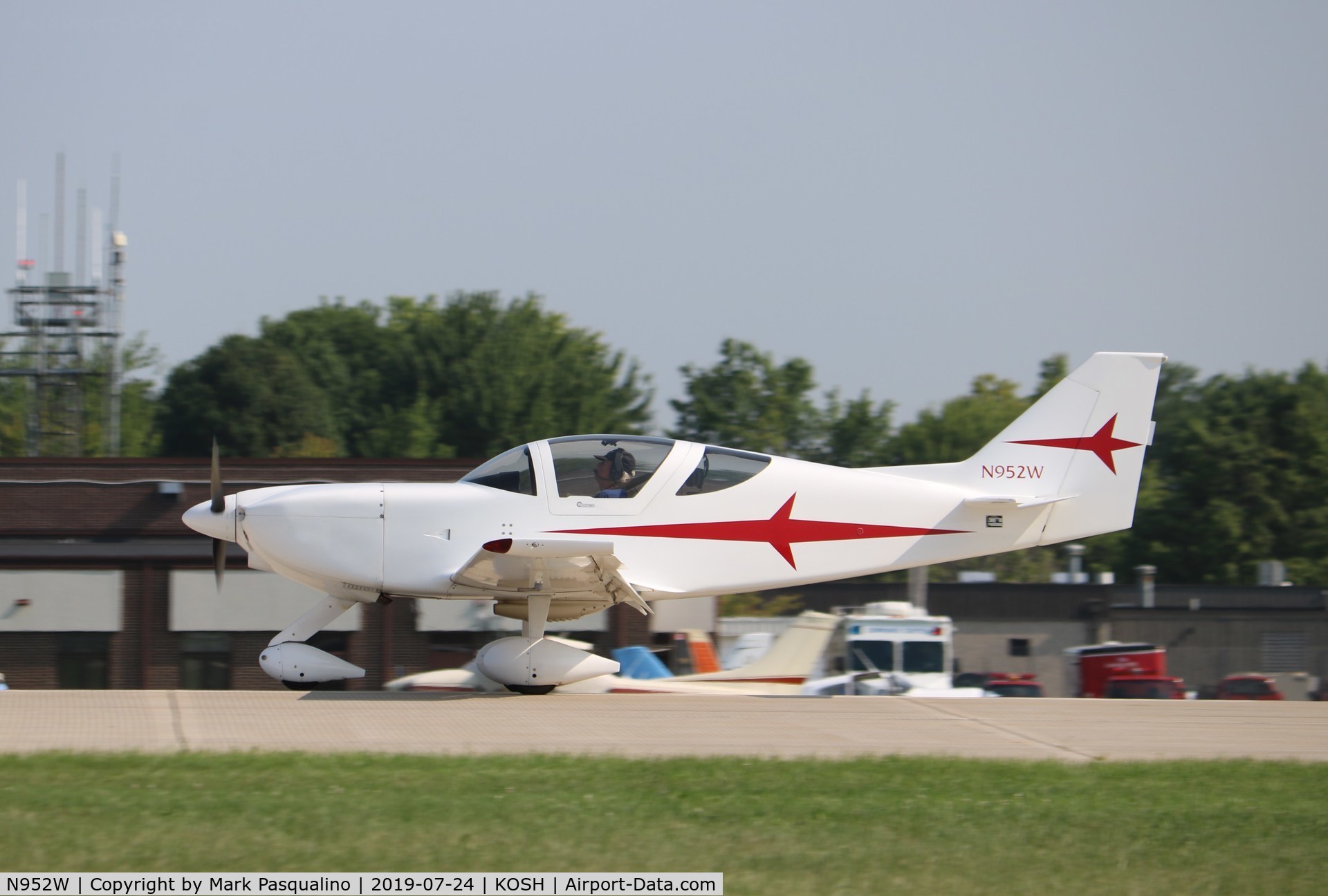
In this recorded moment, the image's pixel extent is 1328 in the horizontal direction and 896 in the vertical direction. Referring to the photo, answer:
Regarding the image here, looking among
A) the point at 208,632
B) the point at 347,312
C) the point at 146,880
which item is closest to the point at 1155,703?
the point at 146,880

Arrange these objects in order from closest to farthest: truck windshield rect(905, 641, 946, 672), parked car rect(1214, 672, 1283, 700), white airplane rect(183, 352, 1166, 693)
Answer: white airplane rect(183, 352, 1166, 693) < truck windshield rect(905, 641, 946, 672) < parked car rect(1214, 672, 1283, 700)

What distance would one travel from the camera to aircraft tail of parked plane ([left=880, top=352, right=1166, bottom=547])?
34.8 ft

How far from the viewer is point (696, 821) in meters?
5.46

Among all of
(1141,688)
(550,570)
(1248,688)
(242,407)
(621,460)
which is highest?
(242,407)

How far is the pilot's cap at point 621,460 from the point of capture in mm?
9680

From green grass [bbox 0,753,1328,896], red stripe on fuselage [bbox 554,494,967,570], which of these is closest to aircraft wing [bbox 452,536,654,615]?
red stripe on fuselage [bbox 554,494,967,570]

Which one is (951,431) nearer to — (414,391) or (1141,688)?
(414,391)

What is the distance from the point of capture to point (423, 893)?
4.46m

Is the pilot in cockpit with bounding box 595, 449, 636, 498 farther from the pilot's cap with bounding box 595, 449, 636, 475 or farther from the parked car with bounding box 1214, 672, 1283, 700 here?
the parked car with bounding box 1214, 672, 1283, 700

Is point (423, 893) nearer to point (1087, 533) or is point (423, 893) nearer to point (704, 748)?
point (704, 748)

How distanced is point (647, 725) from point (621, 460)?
2.41 meters

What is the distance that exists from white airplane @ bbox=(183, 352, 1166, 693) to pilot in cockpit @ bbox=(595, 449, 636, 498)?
1 centimetres

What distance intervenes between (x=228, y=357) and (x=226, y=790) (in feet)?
148

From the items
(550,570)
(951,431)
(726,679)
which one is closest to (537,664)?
(550,570)
